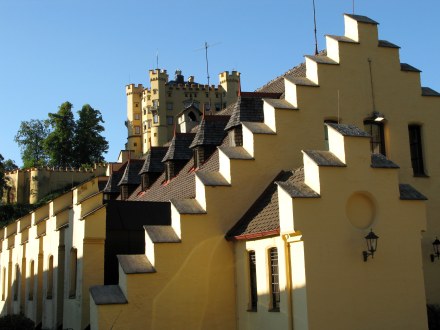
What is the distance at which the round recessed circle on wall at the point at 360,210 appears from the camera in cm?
1588

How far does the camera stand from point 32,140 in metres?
113

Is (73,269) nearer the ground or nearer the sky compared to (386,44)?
nearer the ground

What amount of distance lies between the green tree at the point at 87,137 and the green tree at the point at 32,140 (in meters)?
14.0

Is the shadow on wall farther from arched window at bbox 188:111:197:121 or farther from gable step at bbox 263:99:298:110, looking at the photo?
arched window at bbox 188:111:197:121

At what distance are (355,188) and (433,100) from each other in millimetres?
6725

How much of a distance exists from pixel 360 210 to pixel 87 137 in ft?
287

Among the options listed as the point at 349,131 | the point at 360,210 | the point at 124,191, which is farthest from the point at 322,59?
the point at 124,191

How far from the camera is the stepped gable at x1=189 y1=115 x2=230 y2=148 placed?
23359mm

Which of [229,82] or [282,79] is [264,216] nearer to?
[282,79]

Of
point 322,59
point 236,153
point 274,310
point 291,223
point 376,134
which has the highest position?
point 322,59

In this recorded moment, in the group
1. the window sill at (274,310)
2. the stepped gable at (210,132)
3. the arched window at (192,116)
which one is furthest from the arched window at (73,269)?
the arched window at (192,116)

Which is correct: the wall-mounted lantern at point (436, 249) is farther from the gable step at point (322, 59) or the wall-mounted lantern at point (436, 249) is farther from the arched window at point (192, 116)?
the arched window at point (192, 116)

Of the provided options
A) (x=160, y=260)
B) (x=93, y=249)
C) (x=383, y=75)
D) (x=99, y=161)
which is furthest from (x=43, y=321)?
(x=99, y=161)

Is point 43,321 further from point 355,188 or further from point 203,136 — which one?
point 355,188
